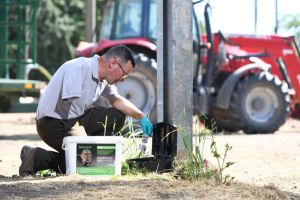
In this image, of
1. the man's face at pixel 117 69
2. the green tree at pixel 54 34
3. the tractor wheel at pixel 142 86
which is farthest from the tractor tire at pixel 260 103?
the green tree at pixel 54 34

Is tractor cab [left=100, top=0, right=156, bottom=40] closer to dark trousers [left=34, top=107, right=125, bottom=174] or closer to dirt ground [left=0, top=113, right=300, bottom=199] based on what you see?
dirt ground [left=0, top=113, right=300, bottom=199]

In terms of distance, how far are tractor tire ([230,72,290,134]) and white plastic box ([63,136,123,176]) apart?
645 centimetres

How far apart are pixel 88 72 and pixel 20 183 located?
1.17 m

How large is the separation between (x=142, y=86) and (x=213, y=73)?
124 cm

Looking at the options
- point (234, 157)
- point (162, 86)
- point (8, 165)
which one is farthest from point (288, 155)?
point (8, 165)

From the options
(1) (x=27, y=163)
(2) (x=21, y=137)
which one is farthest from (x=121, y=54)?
(2) (x=21, y=137)

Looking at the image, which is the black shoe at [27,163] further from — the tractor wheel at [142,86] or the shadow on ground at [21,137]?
the tractor wheel at [142,86]

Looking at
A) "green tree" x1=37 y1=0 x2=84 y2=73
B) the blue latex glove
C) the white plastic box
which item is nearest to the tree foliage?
"green tree" x1=37 y1=0 x2=84 y2=73

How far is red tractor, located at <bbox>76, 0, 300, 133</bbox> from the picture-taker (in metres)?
11.7

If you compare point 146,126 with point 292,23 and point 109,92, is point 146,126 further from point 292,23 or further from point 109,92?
point 292,23

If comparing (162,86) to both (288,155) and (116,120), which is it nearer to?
(116,120)

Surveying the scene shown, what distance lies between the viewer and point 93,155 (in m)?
5.68

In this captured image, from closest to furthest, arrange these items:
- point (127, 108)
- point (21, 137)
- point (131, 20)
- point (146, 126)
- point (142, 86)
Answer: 1. point (146, 126)
2. point (127, 108)
3. point (21, 137)
4. point (142, 86)
5. point (131, 20)

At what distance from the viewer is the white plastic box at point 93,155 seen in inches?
222
